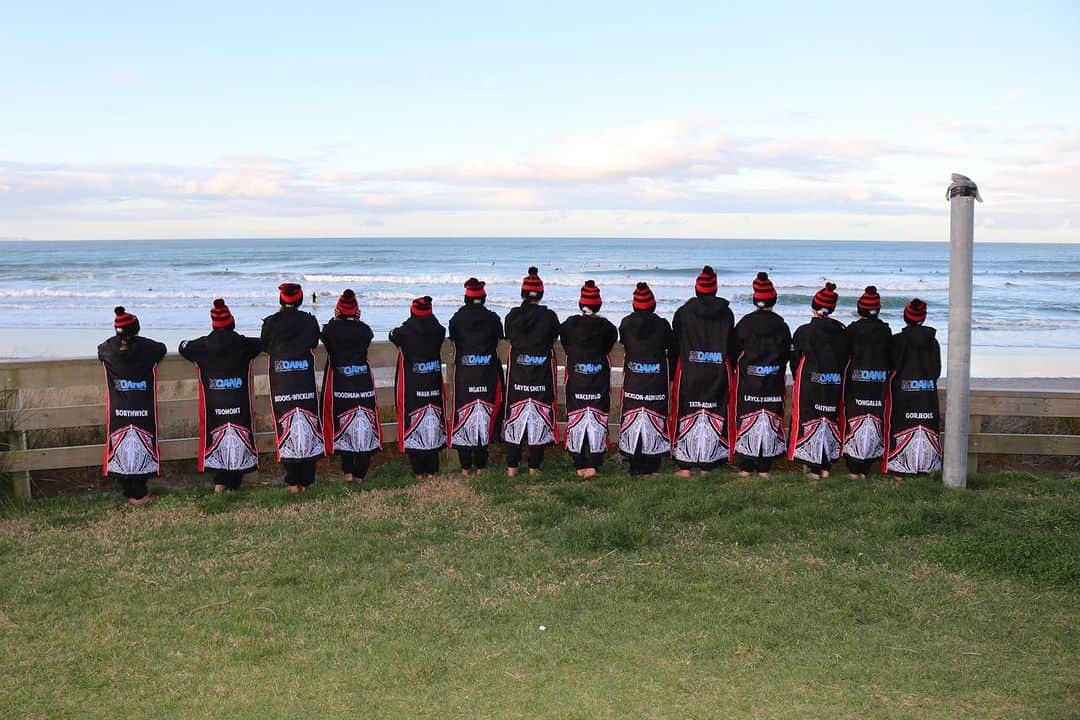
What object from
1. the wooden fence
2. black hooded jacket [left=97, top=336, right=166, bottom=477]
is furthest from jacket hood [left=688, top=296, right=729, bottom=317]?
black hooded jacket [left=97, top=336, right=166, bottom=477]

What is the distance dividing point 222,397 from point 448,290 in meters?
29.9

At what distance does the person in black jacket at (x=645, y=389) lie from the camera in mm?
7891

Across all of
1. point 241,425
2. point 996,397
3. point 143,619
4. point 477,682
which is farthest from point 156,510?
point 996,397

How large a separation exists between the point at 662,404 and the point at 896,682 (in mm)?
3840

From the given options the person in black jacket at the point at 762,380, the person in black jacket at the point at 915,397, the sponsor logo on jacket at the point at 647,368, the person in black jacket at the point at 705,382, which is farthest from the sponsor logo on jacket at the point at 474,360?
the person in black jacket at the point at 915,397

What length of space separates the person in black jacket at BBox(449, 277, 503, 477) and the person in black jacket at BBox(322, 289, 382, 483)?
2.21ft

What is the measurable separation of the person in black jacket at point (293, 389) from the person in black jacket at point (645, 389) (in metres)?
2.39

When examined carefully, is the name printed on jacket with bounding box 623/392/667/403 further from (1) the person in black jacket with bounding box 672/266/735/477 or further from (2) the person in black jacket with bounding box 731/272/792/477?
(2) the person in black jacket with bounding box 731/272/792/477

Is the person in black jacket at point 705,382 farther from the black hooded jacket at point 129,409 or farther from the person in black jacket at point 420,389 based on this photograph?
the black hooded jacket at point 129,409

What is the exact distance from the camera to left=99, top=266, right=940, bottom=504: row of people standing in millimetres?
7531

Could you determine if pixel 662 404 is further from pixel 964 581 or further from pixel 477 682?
pixel 477 682

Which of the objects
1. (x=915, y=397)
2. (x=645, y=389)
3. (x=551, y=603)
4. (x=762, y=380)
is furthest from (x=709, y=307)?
(x=551, y=603)

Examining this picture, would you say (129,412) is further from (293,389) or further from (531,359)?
(531,359)

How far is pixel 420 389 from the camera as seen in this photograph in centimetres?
793
